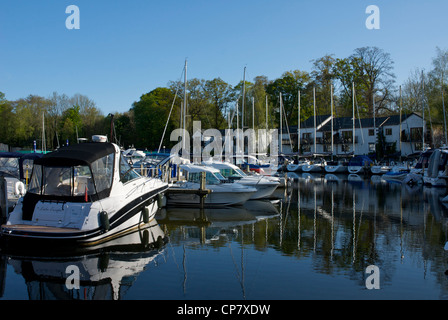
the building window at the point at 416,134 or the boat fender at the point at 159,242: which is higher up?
the building window at the point at 416,134

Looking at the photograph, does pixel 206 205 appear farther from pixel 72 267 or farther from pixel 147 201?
pixel 72 267

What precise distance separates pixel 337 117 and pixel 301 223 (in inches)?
2568

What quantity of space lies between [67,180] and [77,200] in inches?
39.2

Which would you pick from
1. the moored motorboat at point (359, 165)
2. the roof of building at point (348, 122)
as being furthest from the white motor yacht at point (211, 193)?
the roof of building at point (348, 122)

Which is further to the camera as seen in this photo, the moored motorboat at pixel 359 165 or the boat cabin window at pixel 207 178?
the moored motorboat at pixel 359 165

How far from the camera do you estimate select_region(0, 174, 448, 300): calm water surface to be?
973 centimetres

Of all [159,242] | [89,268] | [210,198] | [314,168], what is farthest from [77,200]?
[314,168]

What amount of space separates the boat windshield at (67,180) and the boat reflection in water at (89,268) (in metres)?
2.06

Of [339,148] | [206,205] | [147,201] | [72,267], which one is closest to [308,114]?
[339,148]

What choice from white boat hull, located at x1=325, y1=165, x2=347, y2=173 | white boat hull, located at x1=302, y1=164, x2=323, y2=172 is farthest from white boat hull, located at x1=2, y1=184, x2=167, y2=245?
white boat hull, located at x1=302, y1=164, x2=323, y2=172

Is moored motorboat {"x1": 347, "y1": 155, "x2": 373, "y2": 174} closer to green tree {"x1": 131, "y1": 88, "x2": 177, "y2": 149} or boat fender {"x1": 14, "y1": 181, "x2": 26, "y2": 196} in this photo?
green tree {"x1": 131, "y1": 88, "x2": 177, "y2": 149}

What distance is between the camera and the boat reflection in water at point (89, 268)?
9602 mm

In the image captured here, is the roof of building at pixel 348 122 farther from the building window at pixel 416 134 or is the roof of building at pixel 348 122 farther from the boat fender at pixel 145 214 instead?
the boat fender at pixel 145 214

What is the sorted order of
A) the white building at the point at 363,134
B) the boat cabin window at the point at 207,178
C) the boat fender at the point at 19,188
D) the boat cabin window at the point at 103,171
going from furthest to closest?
1. the white building at the point at 363,134
2. the boat cabin window at the point at 207,178
3. the boat fender at the point at 19,188
4. the boat cabin window at the point at 103,171
